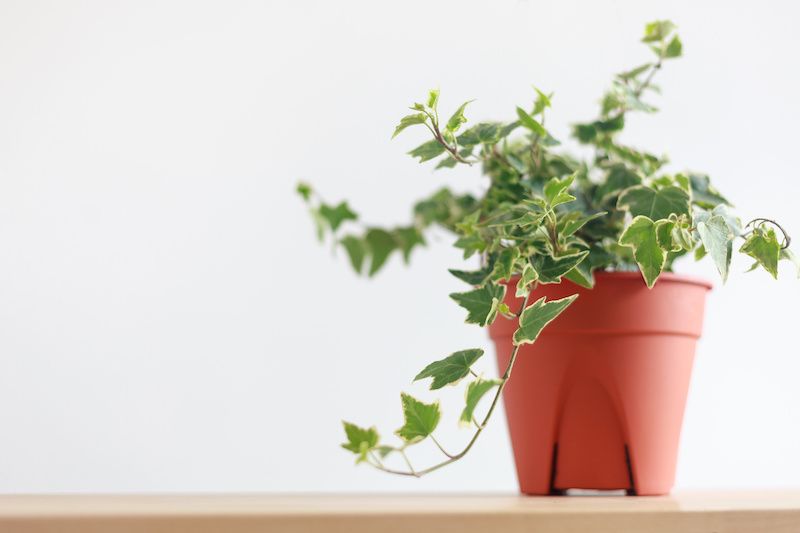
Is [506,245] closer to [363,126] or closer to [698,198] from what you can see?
[698,198]

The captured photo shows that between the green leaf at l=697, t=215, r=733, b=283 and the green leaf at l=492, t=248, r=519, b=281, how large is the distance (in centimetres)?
17

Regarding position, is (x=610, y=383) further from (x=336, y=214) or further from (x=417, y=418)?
→ (x=336, y=214)

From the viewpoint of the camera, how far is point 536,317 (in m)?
0.68

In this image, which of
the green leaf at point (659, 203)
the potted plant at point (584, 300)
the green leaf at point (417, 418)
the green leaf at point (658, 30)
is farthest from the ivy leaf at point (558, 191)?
the green leaf at point (658, 30)

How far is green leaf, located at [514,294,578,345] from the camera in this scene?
0.68 meters

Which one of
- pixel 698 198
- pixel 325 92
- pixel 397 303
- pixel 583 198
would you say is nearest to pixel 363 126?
pixel 325 92

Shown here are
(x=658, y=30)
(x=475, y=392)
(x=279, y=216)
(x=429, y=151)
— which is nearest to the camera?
(x=475, y=392)

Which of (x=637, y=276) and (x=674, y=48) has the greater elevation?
(x=674, y=48)

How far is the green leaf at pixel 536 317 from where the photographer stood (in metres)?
0.68

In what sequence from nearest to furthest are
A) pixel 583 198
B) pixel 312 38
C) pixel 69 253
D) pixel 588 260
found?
pixel 588 260 < pixel 583 198 < pixel 69 253 < pixel 312 38

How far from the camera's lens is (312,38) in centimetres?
116

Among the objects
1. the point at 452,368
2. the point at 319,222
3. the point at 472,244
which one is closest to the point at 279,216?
the point at 319,222

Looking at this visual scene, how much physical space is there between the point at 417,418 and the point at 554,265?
0.64 feet

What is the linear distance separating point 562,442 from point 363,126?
0.59 metres
